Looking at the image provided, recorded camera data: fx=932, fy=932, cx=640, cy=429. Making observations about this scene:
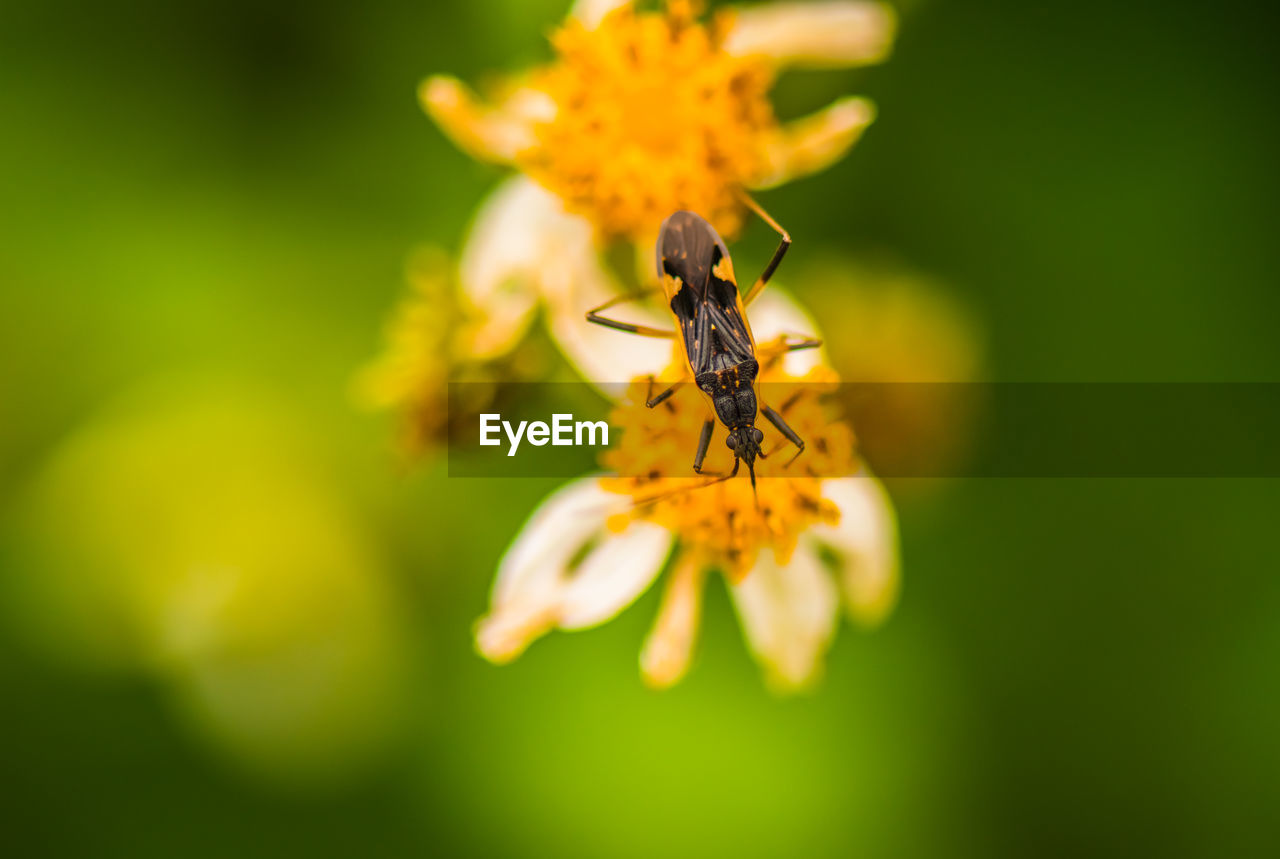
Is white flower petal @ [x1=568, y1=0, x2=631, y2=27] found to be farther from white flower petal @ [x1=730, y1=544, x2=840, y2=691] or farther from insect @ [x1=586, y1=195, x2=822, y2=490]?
white flower petal @ [x1=730, y1=544, x2=840, y2=691]

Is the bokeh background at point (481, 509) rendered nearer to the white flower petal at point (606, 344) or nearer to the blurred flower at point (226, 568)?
the blurred flower at point (226, 568)

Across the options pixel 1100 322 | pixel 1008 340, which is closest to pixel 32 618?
pixel 1008 340

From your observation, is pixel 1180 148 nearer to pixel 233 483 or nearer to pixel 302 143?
pixel 302 143

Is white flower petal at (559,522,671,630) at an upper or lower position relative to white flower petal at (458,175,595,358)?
lower

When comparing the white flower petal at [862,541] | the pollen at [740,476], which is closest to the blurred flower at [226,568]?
the pollen at [740,476]

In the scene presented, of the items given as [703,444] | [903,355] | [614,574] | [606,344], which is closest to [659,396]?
[703,444]

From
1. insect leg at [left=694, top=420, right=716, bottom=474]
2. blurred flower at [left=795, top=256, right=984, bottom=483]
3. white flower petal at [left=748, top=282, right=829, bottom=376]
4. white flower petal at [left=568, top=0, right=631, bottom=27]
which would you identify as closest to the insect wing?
insect leg at [left=694, top=420, right=716, bottom=474]

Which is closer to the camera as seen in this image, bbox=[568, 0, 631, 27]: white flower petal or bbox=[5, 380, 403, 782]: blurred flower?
bbox=[568, 0, 631, 27]: white flower petal
